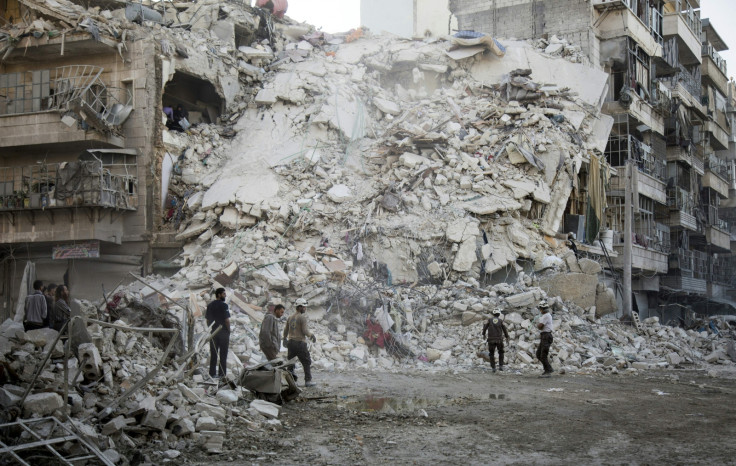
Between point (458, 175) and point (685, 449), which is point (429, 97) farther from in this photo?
point (685, 449)

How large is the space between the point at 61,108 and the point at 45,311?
1186cm

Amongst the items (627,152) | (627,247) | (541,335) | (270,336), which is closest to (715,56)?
(627,152)

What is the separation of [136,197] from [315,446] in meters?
15.4

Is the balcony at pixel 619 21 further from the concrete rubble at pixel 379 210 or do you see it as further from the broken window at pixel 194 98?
the broken window at pixel 194 98

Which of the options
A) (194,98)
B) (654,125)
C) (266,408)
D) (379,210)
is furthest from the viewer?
(654,125)

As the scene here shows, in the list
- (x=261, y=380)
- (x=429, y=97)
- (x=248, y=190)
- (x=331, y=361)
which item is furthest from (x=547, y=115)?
(x=261, y=380)

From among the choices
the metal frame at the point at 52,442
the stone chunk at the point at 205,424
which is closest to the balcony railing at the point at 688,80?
the stone chunk at the point at 205,424

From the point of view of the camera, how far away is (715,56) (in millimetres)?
38188

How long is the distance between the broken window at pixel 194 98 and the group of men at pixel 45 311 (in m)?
14.5

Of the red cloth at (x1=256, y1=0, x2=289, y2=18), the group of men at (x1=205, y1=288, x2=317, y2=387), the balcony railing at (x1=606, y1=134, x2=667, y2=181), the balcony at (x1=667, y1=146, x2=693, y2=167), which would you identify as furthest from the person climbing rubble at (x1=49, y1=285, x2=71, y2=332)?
the balcony at (x1=667, y1=146, x2=693, y2=167)

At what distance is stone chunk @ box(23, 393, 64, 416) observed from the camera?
17.0 feet

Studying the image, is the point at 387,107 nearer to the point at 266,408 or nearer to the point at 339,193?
the point at 339,193

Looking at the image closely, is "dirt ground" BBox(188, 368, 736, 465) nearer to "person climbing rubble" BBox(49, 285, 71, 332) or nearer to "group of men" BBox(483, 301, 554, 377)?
"group of men" BBox(483, 301, 554, 377)

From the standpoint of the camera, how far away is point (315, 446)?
19.0 ft
